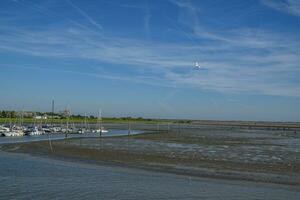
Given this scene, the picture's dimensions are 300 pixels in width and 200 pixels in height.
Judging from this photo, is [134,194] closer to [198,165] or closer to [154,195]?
[154,195]

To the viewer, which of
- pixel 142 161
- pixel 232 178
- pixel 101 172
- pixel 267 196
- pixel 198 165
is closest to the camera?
pixel 267 196

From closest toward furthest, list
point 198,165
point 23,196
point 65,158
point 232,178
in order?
point 23,196
point 232,178
point 198,165
point 65,158

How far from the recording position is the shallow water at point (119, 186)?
2317cm

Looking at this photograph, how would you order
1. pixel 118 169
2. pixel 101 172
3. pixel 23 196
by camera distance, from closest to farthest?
pixel 23 196 < pixel 101 172 < pixel 118 169

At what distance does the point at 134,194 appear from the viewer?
926 inches

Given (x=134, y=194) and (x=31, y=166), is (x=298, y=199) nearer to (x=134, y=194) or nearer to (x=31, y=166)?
(x=134, y=194)

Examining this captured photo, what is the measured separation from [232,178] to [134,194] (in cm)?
945

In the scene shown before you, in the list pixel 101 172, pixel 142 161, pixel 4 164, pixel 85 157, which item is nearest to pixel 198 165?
pixel 142 161

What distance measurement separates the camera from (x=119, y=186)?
26109 millimetres

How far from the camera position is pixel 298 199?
75.0 feet

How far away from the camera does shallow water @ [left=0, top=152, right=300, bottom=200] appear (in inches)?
912

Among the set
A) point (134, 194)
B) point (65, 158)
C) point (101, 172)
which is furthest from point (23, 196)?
point (65, 158)

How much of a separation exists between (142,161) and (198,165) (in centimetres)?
562

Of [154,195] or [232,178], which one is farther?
[232,178]
